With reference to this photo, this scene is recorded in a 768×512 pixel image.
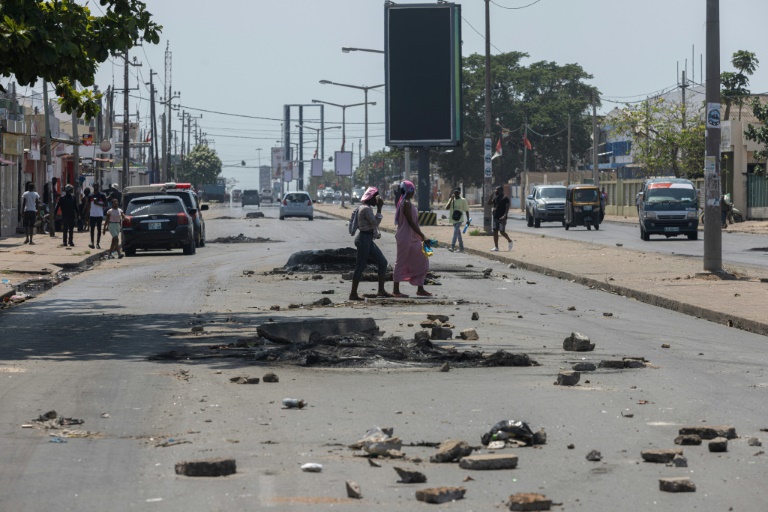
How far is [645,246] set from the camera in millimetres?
38375

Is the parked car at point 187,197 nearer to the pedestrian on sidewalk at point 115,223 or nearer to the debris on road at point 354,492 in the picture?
the pedestrian on sidewalk at point 115,223

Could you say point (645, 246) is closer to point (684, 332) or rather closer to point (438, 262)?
point (438, 262)

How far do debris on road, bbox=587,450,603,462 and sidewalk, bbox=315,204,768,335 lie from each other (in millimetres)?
7746

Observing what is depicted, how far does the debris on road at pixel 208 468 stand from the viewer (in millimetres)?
6688

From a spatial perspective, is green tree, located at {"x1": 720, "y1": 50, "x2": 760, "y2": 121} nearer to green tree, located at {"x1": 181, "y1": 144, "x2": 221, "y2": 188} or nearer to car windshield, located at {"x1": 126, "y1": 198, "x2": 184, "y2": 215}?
car windshield, located at {"x1": 126, "y1": 198, "x2": 184, "y2": 215}

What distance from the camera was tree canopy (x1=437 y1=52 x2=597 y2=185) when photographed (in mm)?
111250

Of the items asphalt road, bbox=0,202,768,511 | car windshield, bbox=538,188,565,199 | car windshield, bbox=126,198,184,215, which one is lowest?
asphalt road, bbox=0,202,768,511

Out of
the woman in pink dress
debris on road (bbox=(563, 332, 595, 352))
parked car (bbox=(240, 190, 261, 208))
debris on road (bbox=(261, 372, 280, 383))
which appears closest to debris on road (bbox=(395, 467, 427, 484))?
debris on road (bbox=(261, 372, 280, 383))

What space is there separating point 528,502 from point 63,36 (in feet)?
34.2

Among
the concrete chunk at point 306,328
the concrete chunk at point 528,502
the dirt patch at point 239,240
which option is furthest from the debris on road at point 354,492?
the dirt patch at point 239,240

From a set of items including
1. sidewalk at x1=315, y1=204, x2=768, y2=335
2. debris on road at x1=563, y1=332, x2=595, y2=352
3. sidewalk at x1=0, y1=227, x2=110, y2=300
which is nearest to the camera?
debris on road at x1=563, y1=332, x2=595, y2=352

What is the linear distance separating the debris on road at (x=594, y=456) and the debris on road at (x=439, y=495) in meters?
1.15

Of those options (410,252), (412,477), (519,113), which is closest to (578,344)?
(412,477)

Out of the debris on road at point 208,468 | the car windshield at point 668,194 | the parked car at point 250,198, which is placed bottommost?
the debris on road at point 208,468
